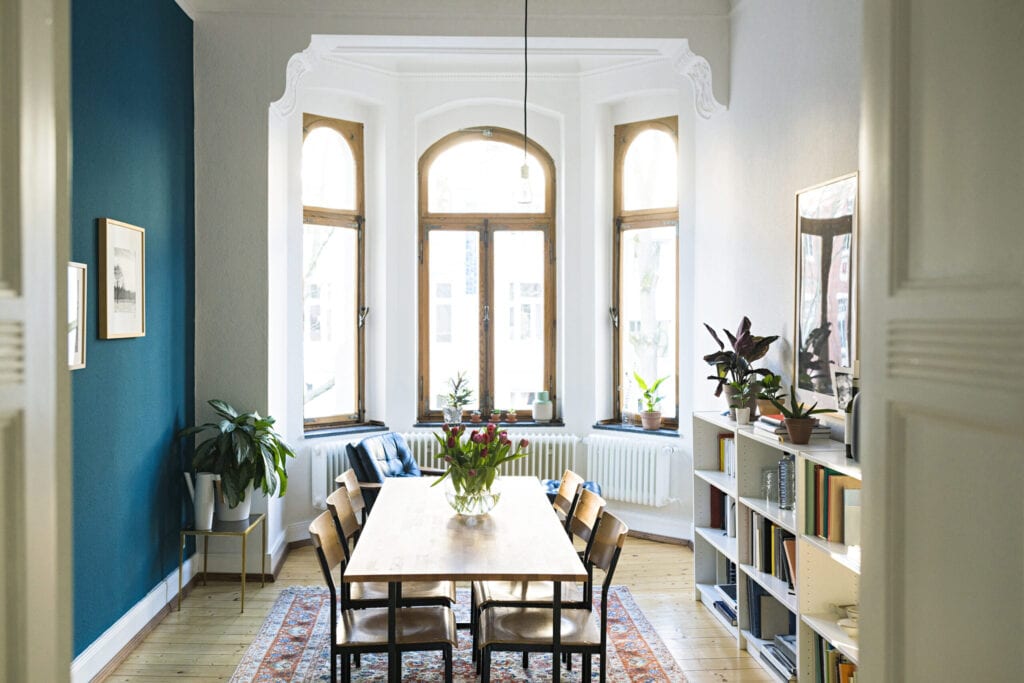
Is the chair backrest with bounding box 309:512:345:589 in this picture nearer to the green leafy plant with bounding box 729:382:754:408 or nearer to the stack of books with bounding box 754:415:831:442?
the stack of books with bounding box 754:415:831:442

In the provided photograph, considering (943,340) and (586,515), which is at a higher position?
(943,340)

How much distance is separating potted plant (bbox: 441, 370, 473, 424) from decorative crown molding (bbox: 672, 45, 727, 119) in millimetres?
2857

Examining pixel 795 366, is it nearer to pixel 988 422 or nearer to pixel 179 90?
pixel 988 422

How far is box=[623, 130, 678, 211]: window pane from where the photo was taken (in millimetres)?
6828

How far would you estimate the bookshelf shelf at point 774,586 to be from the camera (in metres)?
3.96

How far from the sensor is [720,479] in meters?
4.97

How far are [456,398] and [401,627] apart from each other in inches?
145

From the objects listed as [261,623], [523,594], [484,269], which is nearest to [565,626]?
[523,594]

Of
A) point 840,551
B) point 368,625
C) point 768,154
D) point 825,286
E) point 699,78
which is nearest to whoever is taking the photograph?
point 840,551

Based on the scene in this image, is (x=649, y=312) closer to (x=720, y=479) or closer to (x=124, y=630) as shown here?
(x=720, y=479)

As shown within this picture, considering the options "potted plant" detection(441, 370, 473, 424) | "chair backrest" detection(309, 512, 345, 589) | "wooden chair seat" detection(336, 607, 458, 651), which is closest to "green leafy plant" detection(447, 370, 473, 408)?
"potted plant" detection(441, 370, 473, 424)

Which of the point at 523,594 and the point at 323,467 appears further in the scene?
the point at 323,467

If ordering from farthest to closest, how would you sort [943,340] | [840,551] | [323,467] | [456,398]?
[456,398], [323,467], [840,551], [943,340]

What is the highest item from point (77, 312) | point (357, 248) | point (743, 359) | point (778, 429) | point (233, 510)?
point (357, 248)
